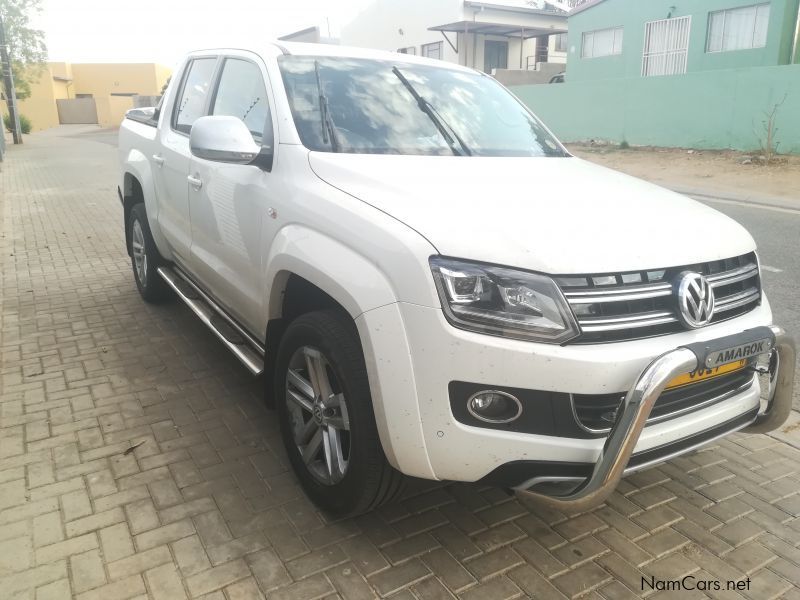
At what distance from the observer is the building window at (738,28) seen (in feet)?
64.1

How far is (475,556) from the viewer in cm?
264

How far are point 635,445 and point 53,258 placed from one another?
7.11m

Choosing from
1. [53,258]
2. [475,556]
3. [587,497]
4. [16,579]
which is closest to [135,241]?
[53,258]

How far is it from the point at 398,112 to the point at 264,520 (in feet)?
6.51

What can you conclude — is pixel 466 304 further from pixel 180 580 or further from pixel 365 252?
pixel 180 580

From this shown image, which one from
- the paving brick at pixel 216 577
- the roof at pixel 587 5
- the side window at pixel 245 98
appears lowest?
the paving brick at pixel 216 577

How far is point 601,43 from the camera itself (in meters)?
25.2

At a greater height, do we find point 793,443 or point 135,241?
point 135,241

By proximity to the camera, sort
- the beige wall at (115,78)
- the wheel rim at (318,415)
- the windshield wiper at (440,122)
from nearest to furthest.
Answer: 1. the wheel rim at (318,415)
2. the windshield wiper at (440,122)
3. the beige wall at (115,78)

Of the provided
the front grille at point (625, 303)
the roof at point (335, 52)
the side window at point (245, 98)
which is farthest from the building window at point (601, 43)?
the front grille at point (625, 303)

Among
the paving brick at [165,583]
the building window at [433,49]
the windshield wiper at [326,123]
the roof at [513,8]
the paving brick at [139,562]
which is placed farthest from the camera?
the building window at [433,49]

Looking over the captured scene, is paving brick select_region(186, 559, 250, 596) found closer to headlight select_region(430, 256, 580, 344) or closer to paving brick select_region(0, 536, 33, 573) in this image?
paving brick select_region(0, 536, 33, 573)

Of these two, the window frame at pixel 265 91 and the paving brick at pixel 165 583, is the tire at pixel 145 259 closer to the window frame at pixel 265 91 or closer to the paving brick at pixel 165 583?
the window frame at pixel 265 91

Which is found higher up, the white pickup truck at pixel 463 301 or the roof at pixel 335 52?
the roof at pixel 335 52
